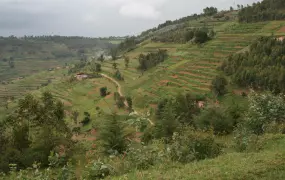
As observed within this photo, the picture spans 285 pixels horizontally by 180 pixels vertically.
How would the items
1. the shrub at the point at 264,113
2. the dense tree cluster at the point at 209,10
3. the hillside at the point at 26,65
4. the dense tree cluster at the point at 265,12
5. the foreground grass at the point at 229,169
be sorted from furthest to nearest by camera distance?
1. the dense tree cluster at the point at 209,10
2. the hillside at the point at 26,65
3. the dense tree cluster at the point at 265,12
4. the shrub at the point at 264,113
5. the foreground grass at the point at 229,169

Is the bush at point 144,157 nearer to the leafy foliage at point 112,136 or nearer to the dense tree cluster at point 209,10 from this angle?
the leafy foliage at point 112,136

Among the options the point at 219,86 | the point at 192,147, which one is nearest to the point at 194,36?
the point at 219,86

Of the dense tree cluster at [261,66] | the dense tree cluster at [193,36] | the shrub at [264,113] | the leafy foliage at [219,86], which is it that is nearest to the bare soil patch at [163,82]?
the dense tree cluster at [261,66]

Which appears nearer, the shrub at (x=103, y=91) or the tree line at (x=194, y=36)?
the shrub at (x=103, y=91)

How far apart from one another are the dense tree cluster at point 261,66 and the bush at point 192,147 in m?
25.2

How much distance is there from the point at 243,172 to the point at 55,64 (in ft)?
568

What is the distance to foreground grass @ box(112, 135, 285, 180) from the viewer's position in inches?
314

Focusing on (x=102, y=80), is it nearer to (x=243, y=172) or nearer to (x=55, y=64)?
(x=243, y=172)

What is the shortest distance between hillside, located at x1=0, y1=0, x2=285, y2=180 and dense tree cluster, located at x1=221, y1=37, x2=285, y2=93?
5.4 inches

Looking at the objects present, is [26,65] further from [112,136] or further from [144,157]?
[144,157]

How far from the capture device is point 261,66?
A: 3750 centimetres

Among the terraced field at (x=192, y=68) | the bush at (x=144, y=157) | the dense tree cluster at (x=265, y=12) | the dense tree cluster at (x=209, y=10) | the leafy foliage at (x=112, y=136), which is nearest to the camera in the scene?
the bush at (x=144, y=157)

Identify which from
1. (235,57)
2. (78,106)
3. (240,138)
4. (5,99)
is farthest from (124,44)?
(240,138)

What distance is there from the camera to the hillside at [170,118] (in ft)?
30.8
